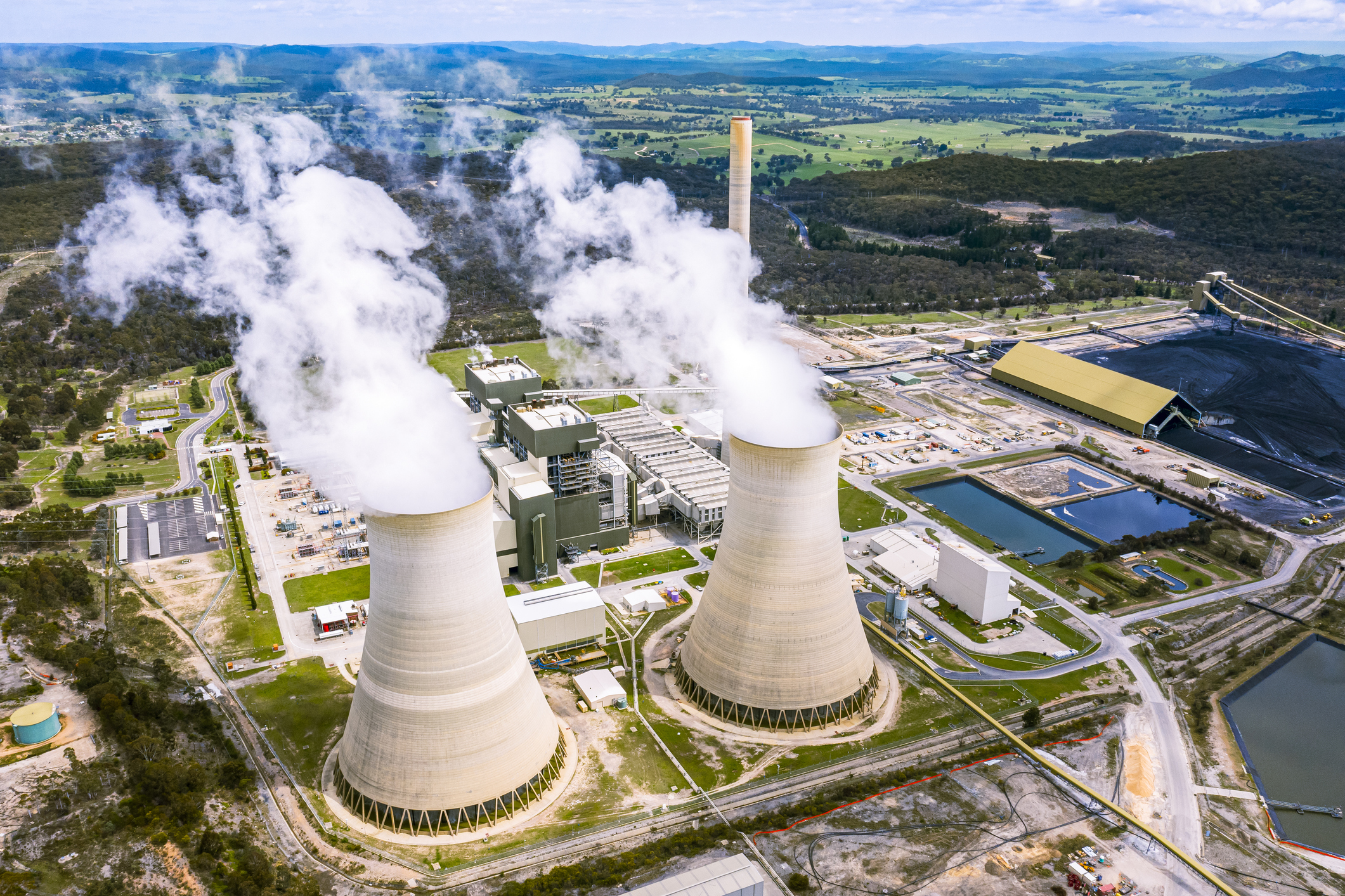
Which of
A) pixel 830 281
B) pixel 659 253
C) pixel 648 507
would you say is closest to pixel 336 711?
pixel 648 507

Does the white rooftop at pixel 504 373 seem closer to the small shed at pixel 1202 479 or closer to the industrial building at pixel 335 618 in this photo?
the industrial building at pixel 335 618

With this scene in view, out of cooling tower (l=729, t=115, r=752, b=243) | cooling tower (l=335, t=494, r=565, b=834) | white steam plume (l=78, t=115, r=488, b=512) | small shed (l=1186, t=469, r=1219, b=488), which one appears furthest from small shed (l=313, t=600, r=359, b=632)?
small shed (l=1186, t=469, r=1219, b=488)

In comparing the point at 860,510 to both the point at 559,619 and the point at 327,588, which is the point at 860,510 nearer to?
the point at 559,619

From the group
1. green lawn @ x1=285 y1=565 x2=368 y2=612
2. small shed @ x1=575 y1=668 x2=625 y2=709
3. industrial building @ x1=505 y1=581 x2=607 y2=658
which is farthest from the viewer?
green lawn @ x1=285 y1=565 x2=368 y2=612

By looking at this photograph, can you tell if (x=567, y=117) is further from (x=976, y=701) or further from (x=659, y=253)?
(x=976, y=701)

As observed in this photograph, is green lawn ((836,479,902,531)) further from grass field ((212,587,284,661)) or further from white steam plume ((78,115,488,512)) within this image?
grass field ((212,587,284,661))

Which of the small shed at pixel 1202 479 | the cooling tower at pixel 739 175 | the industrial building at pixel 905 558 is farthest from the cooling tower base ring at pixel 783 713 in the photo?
the small shed at pixel 1202 479
